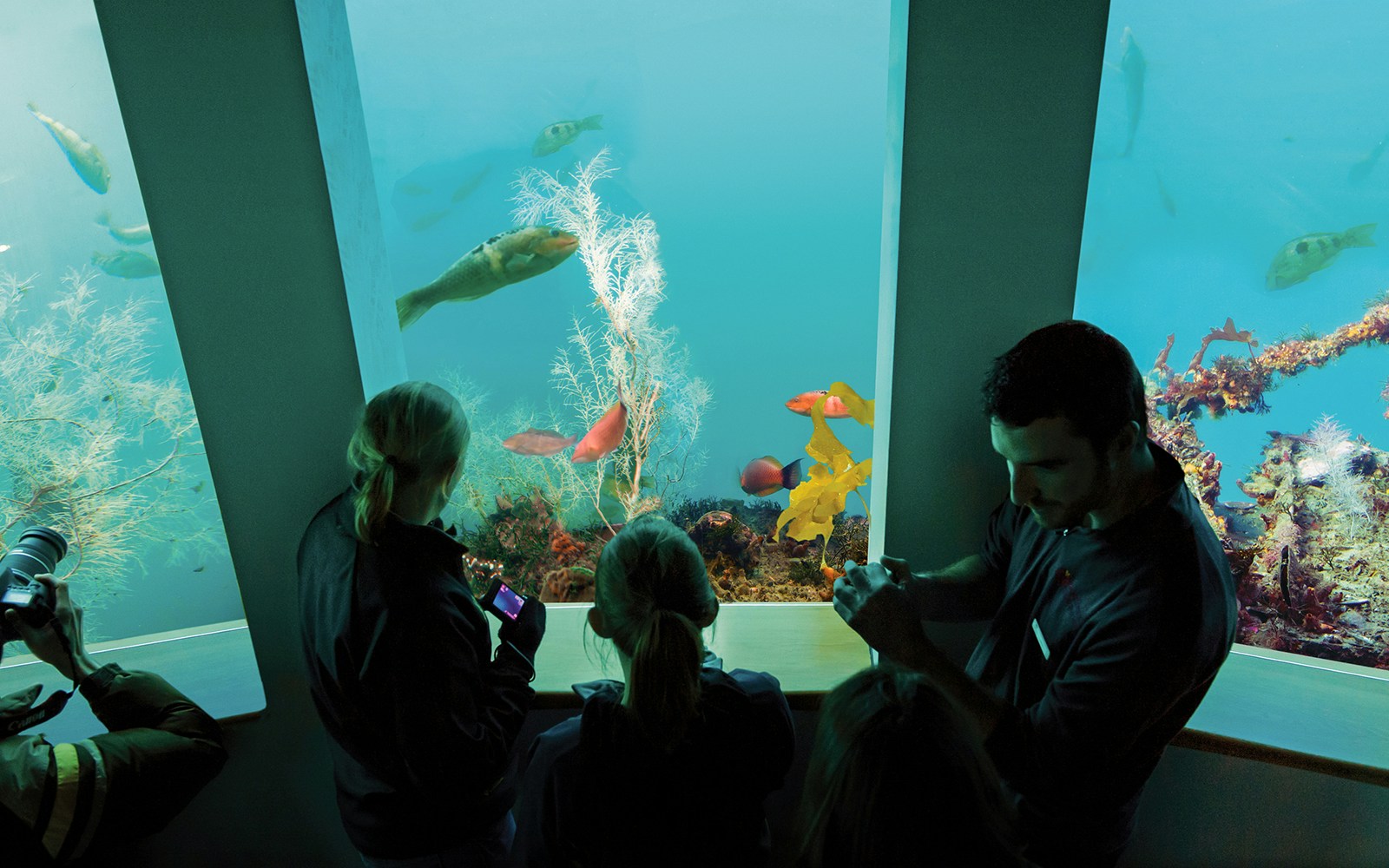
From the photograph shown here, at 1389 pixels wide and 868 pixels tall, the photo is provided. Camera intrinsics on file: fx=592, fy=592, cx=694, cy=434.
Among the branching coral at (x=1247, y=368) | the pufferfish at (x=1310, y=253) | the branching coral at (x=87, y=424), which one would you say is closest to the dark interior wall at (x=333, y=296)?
the branching coral at (x=87, y=424)

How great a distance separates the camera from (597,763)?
1074 millimetres

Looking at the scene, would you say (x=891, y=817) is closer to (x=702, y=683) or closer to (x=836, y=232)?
(x=702, y=683)

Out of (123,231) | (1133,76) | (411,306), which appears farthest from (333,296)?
(1133,76)

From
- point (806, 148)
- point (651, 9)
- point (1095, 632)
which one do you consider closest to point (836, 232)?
point (806, 148)

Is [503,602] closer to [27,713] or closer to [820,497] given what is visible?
[27,713]

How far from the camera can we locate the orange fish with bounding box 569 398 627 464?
9.70 feet

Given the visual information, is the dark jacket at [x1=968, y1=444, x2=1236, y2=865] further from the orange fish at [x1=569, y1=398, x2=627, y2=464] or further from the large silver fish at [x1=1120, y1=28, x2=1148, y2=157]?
the large silver fish at [x1=1120, y1=28, x2=1148, y2=157]

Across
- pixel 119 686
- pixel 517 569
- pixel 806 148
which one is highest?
pixel 806 148

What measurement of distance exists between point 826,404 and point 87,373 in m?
4.02

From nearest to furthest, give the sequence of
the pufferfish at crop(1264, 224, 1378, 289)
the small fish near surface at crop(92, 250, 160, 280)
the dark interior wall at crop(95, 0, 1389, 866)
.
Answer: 1. the dark interior wall at crop(95, 0, 1389, 866)
2. the small fish near surface at crop(92, 250, 160, 280)
3. the pufferfish at crop(1264, 224, 1378, 289)

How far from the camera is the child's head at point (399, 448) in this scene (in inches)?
48.6

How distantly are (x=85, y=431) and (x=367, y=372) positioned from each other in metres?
2.69

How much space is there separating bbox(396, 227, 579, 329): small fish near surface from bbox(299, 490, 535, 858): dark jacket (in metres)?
1.41

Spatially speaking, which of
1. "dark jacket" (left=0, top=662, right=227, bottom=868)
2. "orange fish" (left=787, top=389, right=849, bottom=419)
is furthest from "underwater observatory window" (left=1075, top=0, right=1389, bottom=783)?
"dark jacket" (left=0, top=662, right=227, bottom=868)
